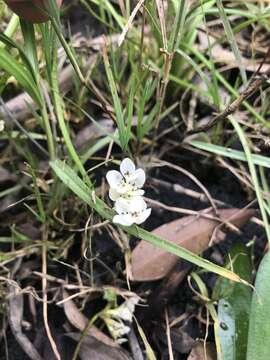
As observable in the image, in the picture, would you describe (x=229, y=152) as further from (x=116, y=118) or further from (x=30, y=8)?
(x=30, y=8)

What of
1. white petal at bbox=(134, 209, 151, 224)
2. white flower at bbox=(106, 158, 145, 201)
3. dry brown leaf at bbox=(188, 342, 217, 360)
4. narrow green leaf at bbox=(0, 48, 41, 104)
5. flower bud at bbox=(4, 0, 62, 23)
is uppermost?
flower bud at bbox=(4, 0, 62, 23)

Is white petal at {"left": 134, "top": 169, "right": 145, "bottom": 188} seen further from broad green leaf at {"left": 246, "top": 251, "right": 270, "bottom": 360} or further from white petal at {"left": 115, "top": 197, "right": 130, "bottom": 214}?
broad green leaf at {"left": 246, "top": 251, "right": 270, "bottom": 360}

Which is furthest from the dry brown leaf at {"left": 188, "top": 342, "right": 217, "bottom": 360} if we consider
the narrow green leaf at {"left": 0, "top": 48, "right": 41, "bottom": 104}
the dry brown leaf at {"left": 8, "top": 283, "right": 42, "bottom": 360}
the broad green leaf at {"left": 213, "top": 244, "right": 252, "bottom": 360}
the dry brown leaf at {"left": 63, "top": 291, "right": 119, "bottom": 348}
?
the narrow green leaf at {"left": 0, "top": 48, "right": 41, "bottom": 104}

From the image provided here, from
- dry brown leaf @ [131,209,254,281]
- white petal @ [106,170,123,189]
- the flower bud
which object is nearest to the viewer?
the flower bud

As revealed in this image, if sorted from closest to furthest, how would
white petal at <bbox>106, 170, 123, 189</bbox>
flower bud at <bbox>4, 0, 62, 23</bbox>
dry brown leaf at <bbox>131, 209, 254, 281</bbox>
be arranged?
flower bud at <bbox>4, 0, 62, 23</bbox>, white petal at <bbox>106, 170, 123, 189</bbox>, dry brown leaf at <bbox>131, 209, 254, 281</bbox>

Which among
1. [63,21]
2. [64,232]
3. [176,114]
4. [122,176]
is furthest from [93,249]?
[63,21]

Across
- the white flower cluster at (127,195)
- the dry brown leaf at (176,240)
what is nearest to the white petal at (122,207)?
the white flower cluster at (127,195)

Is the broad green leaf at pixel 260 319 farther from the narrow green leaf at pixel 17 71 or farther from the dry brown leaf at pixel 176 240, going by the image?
the narrow green leaf at pixel 17 71
